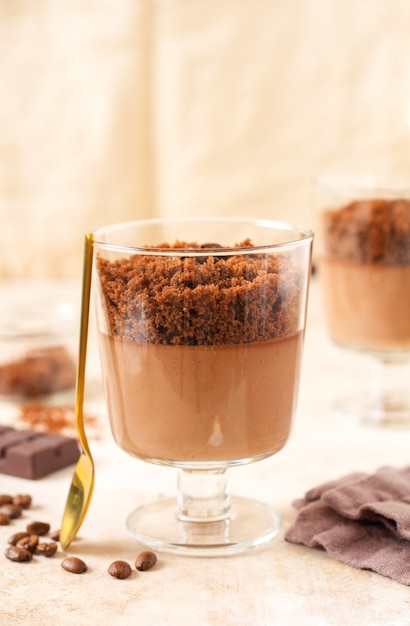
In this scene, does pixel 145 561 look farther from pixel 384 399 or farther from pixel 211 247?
pixel 384 399

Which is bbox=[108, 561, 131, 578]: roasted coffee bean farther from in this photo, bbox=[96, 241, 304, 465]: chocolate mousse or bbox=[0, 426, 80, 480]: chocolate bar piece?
bbox=[0, 426, 80, 480]: chocolate bar piece

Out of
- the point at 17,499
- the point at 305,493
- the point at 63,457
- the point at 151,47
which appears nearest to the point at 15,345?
the point at 63,457

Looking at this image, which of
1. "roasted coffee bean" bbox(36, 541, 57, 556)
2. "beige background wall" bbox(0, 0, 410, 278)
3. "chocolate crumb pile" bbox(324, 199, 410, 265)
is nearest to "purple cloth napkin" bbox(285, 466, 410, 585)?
"roasted coffee bean" bbox(36, 541, 57, 556)

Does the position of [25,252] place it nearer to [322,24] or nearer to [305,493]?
[322,24]

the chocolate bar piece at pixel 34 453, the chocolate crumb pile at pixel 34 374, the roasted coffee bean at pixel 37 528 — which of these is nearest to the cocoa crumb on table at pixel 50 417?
the chocolate crumb pile at pixel 34 374

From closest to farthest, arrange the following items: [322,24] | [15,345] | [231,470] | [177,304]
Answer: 1. [177,304]
2. [231,470]
3. [15,345]
4. [322,24]
